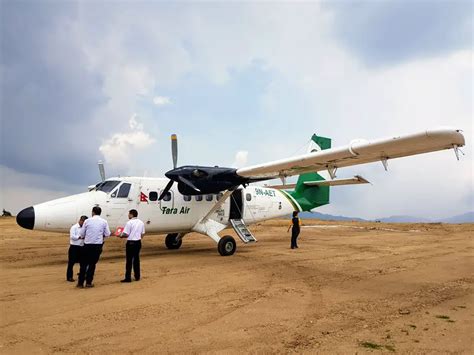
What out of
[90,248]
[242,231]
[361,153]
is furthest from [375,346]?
[242,231]

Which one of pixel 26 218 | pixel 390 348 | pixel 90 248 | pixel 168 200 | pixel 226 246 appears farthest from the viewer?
pixel 168 200

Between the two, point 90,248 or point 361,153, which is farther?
point 361,153

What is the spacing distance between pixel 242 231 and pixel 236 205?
53.1 inches

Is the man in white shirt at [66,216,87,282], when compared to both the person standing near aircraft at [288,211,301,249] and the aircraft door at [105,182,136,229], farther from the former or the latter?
the person standing near aircraft at [288,211,301,249]

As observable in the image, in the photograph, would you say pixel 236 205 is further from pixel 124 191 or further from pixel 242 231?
pixel 124 191

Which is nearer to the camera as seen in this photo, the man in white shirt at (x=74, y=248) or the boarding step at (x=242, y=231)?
the man in white shirt at (x=74, y=248)

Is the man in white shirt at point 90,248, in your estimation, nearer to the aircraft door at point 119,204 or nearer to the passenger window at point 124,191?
the aircraft door at point 119,204

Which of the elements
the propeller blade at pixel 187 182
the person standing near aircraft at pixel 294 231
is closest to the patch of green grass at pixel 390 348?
the propeller blade at pixel 187 182

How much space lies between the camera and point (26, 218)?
410 inches

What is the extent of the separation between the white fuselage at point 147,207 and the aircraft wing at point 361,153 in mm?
2523

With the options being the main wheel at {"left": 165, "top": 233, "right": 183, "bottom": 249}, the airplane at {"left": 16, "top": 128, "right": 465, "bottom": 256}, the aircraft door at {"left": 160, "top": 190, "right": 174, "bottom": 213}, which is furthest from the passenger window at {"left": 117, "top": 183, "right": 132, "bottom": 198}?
the main wheel at {"left": 165, "top": 233, "right": 183, "bottom": 249}

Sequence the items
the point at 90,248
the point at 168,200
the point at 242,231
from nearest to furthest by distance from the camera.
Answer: the point at 90,248, the point at 168,200, the point at 242,231

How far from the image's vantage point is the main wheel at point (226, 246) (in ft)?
43.7

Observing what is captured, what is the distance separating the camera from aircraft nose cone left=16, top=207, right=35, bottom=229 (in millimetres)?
10406
